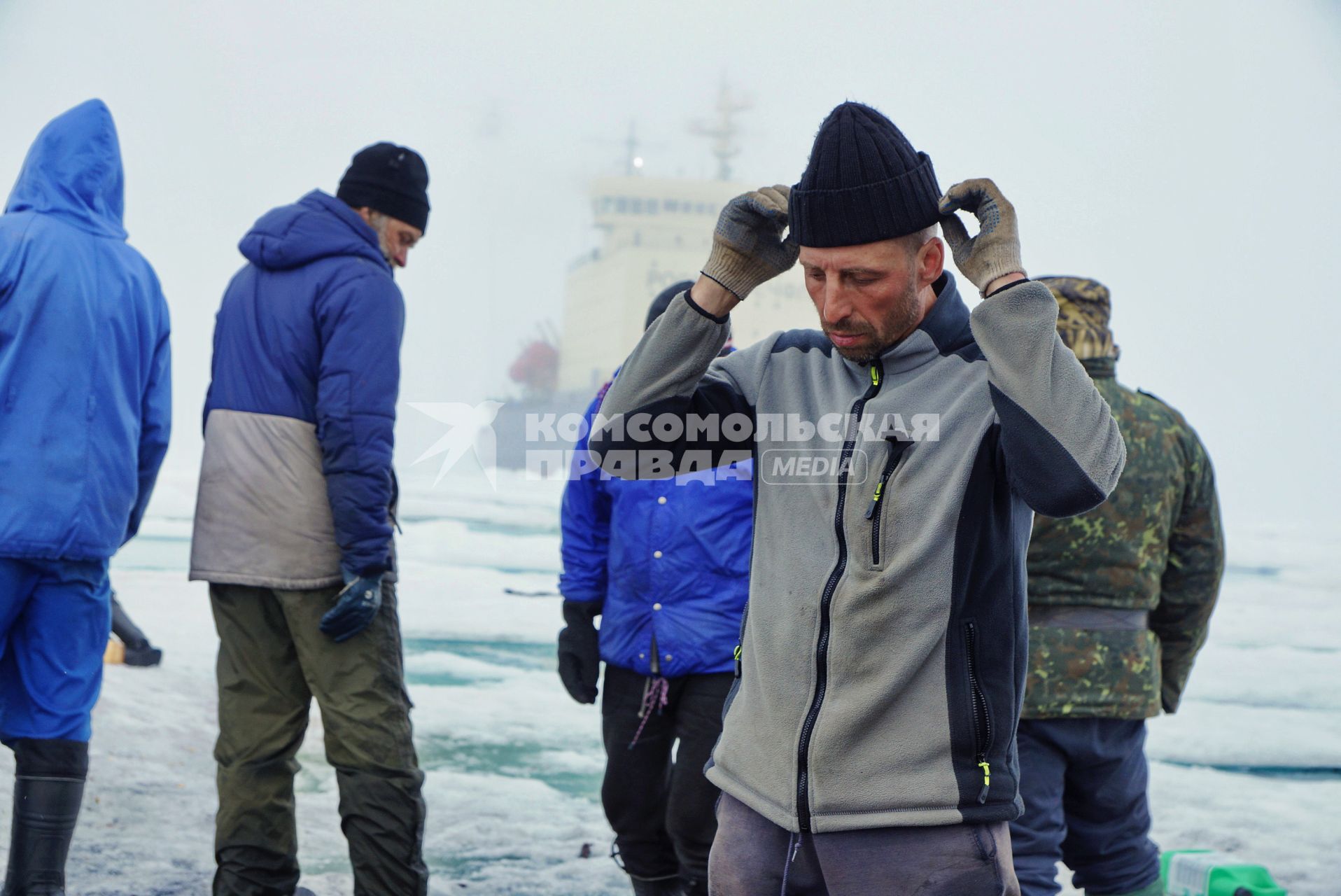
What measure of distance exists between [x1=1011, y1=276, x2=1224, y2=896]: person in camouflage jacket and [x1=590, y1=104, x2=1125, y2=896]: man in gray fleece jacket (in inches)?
42.1

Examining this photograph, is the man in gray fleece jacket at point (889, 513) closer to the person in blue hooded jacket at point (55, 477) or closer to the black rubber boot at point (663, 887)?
the black rubber boot at point (663, 887)

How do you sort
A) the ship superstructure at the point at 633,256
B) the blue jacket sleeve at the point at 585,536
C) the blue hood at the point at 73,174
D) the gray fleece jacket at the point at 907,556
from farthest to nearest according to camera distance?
the ship superstructure at the point at 633,256
the blue jacket sleeve at the point at 585,536
the blue hood at the point at 73,174
the gray fleece jacket at the point at 907,556

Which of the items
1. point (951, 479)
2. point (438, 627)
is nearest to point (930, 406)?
point (951, 479)

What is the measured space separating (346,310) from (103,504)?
68 cm

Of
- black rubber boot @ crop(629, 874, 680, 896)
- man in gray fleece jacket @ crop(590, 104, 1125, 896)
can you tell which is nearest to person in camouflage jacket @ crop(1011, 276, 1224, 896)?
black rubber boot @ crop(629, 874, 680, 896)

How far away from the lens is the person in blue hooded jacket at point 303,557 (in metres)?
2.64

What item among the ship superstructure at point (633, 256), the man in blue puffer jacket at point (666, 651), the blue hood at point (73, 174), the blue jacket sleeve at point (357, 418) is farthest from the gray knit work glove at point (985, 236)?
the ship superstructure at point (633, 256)

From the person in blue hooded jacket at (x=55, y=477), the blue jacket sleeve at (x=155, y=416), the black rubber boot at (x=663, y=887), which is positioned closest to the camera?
the person in blue hooded jacket at (x=55, y=477)

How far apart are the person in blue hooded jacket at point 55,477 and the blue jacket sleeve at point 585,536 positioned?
104cm

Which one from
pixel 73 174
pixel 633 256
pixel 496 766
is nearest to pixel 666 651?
pixel 73 174

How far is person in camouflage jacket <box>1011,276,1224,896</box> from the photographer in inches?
95.7

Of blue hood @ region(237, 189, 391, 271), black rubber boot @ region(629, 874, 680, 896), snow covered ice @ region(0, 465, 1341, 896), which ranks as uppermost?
blue hood @ region(237, 189, 391, 271)

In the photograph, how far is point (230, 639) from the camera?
107 inches

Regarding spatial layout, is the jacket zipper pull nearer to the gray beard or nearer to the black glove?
the gray beard
